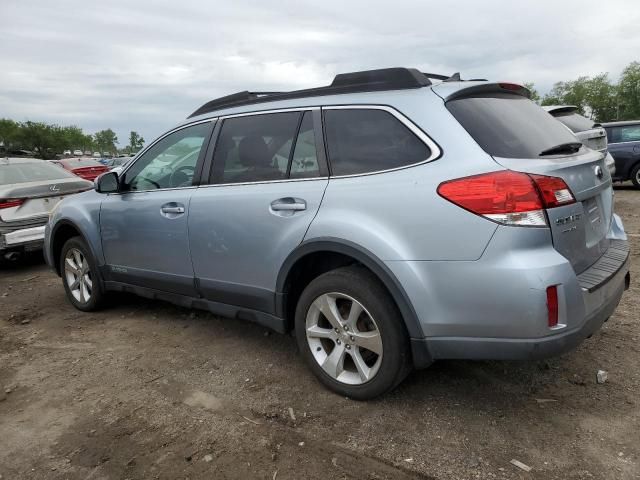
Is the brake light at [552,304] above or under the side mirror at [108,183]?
under

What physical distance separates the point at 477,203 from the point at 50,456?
2441 millimetres

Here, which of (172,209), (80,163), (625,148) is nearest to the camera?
(172,209)

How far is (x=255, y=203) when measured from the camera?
320 centimetres

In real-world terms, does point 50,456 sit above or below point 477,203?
below

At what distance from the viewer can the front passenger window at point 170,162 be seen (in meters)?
3.80

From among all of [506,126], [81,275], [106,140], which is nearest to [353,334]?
[506,126]

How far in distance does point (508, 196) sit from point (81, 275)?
4058 mm

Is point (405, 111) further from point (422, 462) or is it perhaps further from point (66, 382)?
point (66, 382)

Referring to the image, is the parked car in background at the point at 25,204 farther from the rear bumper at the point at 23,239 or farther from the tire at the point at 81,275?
the tire at the point at 81,275

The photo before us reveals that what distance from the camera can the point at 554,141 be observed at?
2760 millimetres

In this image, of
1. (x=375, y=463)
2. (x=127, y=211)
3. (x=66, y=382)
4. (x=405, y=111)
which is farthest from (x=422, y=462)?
(x=127, y=211)

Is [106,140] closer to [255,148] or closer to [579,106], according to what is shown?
[579,106]

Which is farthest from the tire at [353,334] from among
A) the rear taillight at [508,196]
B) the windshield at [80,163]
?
the windshield at [80,163]

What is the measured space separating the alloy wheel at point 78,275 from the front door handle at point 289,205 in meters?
2.51
